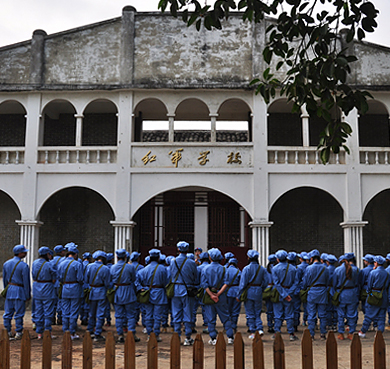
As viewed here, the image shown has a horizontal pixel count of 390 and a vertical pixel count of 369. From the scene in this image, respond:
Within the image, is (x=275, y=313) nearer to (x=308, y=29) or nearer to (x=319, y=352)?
(x=319, y=352)

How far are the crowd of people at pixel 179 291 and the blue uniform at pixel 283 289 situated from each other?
20 millimetres

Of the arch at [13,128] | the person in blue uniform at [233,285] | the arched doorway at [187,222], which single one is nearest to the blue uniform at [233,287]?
A: the person in blue uniform at [233,285]

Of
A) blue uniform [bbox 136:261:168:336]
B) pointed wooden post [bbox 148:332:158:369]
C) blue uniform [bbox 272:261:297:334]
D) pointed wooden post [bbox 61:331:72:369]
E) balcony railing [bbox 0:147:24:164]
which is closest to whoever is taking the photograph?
pointed wooden post [bbox 148:332:158:369]

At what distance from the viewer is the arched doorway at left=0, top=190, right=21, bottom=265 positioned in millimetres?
17094

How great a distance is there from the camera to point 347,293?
9773 millimetres

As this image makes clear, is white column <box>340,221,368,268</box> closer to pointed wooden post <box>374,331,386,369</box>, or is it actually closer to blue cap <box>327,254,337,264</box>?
blue cap <box>327,254,337,264</box>

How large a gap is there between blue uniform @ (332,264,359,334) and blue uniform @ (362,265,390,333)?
27cm

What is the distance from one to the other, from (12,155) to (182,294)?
8.82 m

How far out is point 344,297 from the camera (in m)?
9.76

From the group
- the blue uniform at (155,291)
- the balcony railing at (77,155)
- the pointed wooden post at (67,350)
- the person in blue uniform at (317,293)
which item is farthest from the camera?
the balcony railing at (77,155)

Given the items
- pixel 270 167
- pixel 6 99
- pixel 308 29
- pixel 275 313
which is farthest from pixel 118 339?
pixel 6 99

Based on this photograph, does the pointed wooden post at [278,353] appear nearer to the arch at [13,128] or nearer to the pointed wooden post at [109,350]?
the pointed wooden post at [109,350]

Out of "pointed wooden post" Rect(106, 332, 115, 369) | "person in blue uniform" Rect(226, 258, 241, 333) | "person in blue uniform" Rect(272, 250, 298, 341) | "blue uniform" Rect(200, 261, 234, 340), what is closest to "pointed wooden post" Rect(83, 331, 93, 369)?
"pointed wooden post" Rect(106, 332, 115, 369)

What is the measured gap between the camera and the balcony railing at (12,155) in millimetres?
15219
